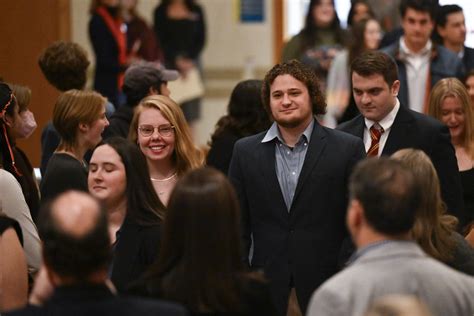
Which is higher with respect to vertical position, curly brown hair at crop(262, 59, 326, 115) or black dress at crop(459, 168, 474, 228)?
curly brown hair at crop(262, 59, 326, 115)

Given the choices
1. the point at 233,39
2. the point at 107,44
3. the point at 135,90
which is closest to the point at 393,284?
the point at 135,90

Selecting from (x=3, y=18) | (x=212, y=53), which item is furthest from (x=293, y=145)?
(x=212, y=53)

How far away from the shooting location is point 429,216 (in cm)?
498

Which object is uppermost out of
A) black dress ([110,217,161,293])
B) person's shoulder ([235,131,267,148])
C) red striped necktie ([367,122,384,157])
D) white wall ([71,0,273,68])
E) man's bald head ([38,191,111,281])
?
man's bald head ([38,191,111,281])

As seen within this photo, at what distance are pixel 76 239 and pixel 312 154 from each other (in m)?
2.50

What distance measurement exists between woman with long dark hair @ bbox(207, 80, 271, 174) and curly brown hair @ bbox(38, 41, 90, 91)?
1.19m

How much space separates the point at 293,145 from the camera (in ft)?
20.5

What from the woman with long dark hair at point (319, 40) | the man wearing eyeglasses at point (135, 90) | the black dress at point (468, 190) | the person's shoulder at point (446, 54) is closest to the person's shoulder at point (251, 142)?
the black dress at point (468, 190)

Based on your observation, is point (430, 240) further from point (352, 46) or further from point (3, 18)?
point (3, 18)

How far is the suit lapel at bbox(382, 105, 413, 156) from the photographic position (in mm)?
6691

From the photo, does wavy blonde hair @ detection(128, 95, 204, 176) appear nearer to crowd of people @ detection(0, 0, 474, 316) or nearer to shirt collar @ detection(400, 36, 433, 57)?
crowd of people @ detection(0, 0, 474, 316)

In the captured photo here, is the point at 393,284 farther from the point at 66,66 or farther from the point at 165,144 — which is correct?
the point at 66,66

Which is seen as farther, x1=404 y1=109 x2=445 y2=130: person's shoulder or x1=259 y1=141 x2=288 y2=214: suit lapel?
x1=404 y1=109 x2=445 y2=130: person's shoulder

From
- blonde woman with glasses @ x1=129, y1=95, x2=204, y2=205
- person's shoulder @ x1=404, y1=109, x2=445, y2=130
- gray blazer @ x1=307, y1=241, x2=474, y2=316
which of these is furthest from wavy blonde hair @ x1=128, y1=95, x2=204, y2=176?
gray blazer @ x1=307, y1=241, x2=474, y2=316
